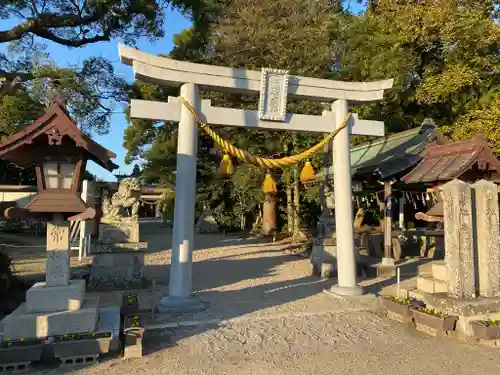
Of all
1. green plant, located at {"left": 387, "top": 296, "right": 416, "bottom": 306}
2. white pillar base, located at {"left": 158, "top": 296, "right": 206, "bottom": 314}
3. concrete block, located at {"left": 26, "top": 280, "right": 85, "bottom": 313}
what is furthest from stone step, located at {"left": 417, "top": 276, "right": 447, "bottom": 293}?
concrete block, located at {"left": 26, "top": 280, "right": 85, "bottom": 313}

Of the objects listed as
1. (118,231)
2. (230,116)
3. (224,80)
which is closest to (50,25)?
(118,231)

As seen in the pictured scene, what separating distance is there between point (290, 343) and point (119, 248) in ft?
16.6

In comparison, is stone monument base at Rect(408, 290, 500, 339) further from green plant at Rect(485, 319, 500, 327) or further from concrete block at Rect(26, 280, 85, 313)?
concrete block at Rect(26, 280, 85, 313)

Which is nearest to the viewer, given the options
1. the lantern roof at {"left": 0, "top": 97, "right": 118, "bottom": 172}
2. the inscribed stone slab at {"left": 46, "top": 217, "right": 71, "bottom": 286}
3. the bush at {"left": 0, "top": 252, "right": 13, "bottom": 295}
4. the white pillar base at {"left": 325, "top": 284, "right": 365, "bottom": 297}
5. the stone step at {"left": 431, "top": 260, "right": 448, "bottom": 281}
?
the lantern roof at {"left": 0, "top": 97, "right": 118, "bottom": 172}

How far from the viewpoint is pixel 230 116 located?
7.12m

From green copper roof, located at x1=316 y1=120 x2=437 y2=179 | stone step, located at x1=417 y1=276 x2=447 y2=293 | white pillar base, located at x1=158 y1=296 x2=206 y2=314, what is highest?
green copper roof, located at x1=316 y1=120 x2=437 y2=179

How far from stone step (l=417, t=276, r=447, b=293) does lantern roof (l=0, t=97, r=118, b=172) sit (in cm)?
583

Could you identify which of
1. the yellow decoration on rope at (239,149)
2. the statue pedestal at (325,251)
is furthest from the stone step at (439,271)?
the statue pedestal at (325,251)

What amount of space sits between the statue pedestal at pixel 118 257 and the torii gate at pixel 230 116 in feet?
8.02

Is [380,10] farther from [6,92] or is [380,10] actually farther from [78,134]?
[78,134]

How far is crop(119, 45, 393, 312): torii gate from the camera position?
6.55 m

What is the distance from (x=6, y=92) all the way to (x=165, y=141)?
1203cm

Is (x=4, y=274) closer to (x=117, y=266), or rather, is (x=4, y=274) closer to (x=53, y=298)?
(x=117, y=266)

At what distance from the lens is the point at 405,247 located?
13.0 m
